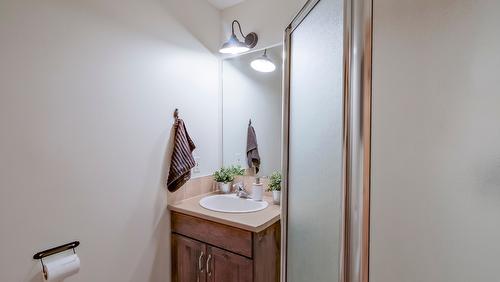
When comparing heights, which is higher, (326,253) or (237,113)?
(237,113)

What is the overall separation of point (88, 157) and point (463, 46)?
1528 millimetres

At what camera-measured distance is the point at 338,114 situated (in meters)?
0.66

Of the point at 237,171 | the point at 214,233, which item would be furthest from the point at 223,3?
the point at 214,233

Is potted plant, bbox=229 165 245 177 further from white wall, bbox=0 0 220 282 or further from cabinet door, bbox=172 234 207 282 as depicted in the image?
cabinet door, bbox=172 234 207 282

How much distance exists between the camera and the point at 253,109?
6.57 feet

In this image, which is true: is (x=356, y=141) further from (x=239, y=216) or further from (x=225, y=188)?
(x=225, y=188)

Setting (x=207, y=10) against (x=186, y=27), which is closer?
(x=186, y=27)

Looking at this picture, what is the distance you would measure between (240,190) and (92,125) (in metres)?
1.15

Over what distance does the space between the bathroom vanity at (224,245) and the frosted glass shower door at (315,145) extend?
15.1 inches

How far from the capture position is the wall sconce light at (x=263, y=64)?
186 cm

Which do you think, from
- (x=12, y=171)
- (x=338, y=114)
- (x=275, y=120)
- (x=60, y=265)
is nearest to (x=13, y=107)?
(x=12, y=171)

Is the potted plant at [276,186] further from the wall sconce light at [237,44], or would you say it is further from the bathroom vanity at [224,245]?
the wall sconce light at [237,44]

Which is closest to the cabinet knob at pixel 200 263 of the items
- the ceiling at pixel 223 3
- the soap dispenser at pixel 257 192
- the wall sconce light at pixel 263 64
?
the soap dispenser at pixel 257 192

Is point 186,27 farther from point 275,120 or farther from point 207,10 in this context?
point 275,120
